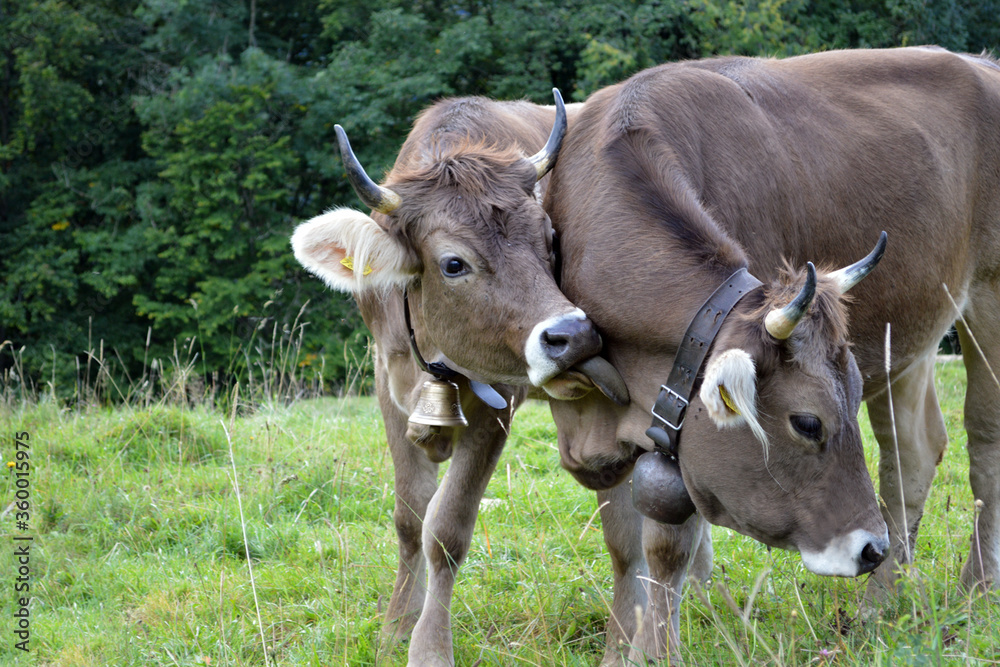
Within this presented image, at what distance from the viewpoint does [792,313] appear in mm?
2342

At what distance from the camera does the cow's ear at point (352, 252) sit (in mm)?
2912

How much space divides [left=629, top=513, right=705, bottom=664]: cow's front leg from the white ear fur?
2.33ft

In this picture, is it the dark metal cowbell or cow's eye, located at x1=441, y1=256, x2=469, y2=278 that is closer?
the dark metal cowbell

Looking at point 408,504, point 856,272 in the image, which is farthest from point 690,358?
point 408,504

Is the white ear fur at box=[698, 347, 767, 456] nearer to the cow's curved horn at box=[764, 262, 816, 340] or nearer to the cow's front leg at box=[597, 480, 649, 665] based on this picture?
the cow's curved horn at box=[764, 262, 816, 340]

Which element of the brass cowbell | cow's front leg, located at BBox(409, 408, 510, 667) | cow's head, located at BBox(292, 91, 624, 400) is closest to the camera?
cow's head, located at BBox(292, 91, 624, 400)

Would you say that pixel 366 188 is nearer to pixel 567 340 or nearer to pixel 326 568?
pixel 567 340

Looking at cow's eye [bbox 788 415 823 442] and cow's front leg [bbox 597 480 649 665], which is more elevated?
cow's eye [bbox 788 415 823 442]

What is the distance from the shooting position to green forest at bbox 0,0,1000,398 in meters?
15.5

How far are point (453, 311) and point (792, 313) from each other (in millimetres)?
1077

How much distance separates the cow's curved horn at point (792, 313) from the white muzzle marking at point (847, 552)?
61 cm

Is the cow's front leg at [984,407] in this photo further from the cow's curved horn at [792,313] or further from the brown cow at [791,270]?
the cow's curved horn at [792,313]

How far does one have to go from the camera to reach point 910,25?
15.8 metres

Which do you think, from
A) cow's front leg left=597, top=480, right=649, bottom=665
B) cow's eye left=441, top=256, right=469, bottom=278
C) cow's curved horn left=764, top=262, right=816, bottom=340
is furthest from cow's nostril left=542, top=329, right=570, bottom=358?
cow's front leg left=597, top=480, right=649, bottom=665
